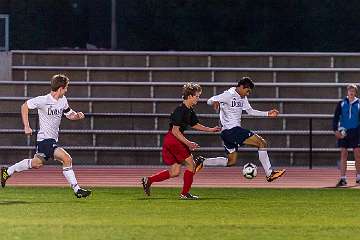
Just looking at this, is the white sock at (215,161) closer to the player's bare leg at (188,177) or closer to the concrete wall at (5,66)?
the player's bare leg at (188,177)

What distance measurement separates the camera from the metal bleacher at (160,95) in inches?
1249

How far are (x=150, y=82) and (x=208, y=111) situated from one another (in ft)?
5.66

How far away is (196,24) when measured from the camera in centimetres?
3694

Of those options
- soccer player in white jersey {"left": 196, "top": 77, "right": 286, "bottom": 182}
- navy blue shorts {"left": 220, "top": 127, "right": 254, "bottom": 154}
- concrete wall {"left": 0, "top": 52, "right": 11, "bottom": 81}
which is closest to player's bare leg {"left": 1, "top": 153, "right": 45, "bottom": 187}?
soccer player in white jersey {"left": 196, "top": 77, "right": 286, "bottom": 182}

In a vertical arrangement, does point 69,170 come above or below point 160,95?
below

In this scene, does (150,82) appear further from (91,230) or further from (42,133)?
(91,230)

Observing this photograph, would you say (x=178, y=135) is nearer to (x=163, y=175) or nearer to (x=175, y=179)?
(x=163, y=175)

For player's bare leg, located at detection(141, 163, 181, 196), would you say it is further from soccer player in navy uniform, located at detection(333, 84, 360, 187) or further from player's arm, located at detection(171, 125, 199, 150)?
soccer player in navy uniform, located at detection(333, 84, 360, 187)

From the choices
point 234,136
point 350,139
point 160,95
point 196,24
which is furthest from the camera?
point 196,24

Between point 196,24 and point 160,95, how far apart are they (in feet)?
15.8

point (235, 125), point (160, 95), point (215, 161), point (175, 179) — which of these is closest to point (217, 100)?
point (235, 125)

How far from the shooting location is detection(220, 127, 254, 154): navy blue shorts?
71.8 ft

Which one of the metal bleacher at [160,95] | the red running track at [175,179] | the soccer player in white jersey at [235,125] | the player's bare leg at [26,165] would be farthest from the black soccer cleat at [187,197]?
the metal bleacher at [160,95]

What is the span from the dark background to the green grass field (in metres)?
14.5
